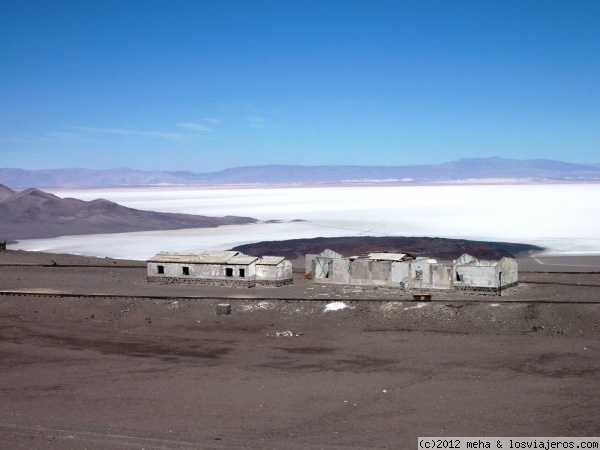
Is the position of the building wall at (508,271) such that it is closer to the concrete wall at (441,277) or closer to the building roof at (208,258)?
the concrete wall at (441,277)

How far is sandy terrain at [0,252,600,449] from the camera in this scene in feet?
55.6

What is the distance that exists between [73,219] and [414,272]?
59.5 m

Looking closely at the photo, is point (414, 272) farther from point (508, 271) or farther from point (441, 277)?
point (508, 271)

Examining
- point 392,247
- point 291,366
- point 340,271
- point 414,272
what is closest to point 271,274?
point 340,271

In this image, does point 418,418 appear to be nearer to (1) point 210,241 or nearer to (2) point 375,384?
(2) point 375,384

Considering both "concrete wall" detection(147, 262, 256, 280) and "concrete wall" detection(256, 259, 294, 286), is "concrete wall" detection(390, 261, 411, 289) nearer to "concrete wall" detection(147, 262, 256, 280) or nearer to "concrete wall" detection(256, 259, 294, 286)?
"concrete wall" detection(256, 259, 294, 286)

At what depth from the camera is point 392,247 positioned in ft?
185

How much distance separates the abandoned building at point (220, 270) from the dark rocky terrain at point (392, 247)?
1720cm

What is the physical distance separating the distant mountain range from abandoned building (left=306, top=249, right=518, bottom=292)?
44.8 metres

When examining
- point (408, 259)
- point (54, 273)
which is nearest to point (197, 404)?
→ point (408, 259)

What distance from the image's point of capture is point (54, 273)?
38.8 metres

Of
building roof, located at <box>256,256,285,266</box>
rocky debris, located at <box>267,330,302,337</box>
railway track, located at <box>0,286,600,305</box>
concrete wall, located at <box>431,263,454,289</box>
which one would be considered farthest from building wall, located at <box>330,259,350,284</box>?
rocky debris, located at <box>267,330,302,337</box>

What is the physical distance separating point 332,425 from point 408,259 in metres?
18.0

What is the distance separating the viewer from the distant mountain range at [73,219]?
76.9 meters
